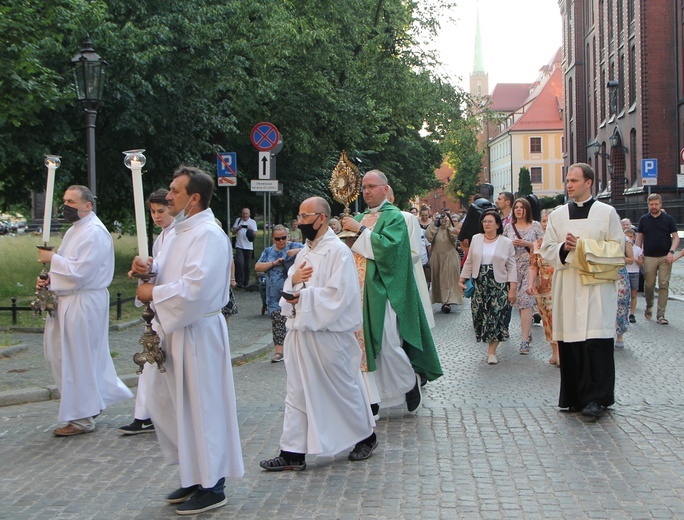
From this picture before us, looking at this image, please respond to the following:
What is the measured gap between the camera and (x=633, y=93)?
50906 mm

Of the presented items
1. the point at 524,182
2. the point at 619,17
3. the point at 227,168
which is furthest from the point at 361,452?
the point at 524,182

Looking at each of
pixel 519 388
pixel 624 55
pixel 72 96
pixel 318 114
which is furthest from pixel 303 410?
pixel 624 55

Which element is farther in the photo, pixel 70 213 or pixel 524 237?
pixel 524 237

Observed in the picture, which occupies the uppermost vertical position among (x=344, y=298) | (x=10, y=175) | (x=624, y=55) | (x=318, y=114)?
(x=624, y=55)

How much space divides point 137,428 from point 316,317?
2.29 meters

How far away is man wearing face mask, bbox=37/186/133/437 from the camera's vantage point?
7.83m

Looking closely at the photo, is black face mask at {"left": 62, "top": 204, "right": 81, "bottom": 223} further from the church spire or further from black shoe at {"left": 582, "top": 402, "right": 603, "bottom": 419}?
the church spire

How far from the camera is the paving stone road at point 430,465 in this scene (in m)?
5.48

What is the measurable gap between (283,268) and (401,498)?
7176 millimetres

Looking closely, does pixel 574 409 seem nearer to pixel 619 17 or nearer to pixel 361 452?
pixel 361 452

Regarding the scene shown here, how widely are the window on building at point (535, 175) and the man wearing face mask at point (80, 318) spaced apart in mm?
102934

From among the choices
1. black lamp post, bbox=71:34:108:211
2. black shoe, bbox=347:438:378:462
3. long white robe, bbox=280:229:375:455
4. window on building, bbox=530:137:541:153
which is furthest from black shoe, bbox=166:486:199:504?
window on building, bbox=530:137:541:153

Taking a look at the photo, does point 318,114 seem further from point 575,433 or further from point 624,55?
point 624,55

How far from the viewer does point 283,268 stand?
12602 mm
